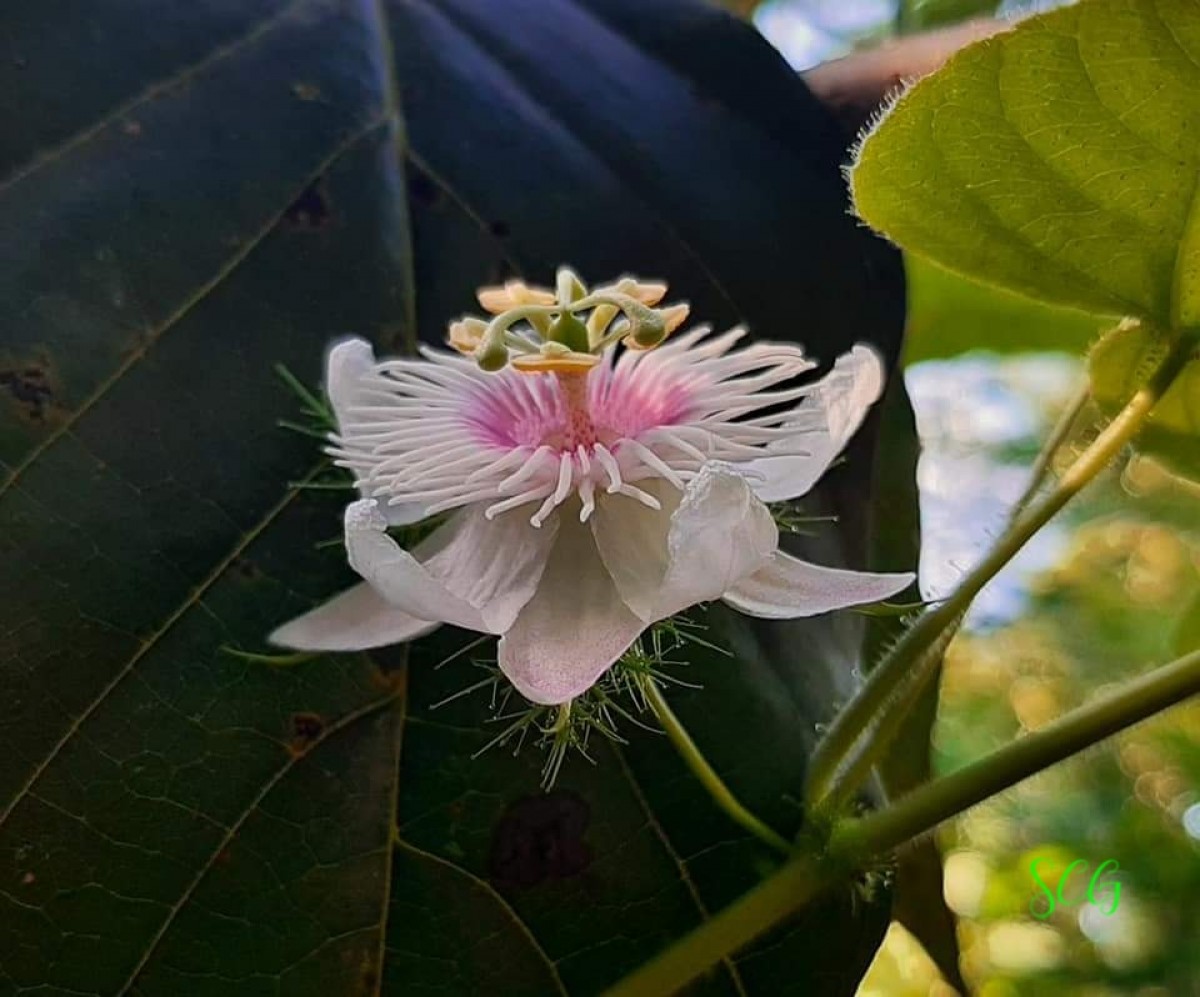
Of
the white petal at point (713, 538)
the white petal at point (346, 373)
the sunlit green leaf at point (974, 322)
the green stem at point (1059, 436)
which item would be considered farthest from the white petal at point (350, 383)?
the sunlit green leaf at point (974, 322)

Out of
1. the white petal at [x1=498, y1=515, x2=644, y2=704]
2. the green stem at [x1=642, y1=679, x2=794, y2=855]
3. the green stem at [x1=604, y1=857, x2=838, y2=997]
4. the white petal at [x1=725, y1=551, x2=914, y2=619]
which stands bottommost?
the green stem at [x1=604, y1=857, x2=838, y2=997]

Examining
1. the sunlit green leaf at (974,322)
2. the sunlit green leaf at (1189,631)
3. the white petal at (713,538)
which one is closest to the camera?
the white petal at (713,538)

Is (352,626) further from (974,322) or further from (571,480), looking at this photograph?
(974,322)

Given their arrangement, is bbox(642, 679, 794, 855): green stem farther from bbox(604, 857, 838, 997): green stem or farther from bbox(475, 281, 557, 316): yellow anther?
bbox(475, 281, 557, 316): yellow anther

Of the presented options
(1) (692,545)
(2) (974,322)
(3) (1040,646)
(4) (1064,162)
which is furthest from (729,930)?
(3) (1040,646)

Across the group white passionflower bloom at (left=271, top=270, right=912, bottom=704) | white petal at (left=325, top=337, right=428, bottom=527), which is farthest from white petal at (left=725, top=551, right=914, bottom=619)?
white petal at (left=325, top=337, right=428, bottom=527)

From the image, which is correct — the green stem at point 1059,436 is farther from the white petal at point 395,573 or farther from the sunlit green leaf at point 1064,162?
the white petal at point 395,573
